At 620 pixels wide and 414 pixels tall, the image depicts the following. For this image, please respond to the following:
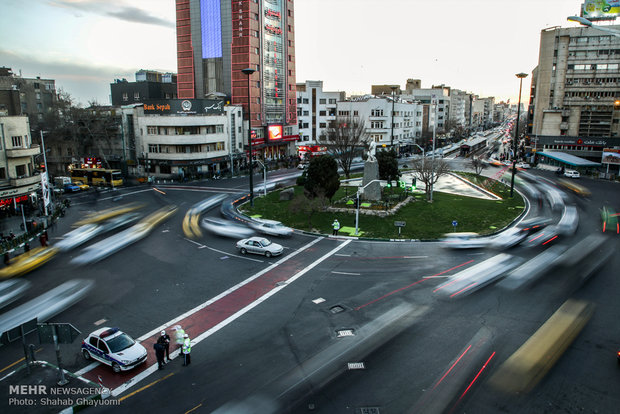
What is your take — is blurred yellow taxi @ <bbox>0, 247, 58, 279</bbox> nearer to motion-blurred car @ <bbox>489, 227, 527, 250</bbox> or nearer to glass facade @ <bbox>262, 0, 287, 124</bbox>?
motion-blurred car @ <bbox>489, 227, 527, 250</bbox>

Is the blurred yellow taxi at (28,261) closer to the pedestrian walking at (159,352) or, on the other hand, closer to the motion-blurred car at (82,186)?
the pedestrian walking at (159,352)

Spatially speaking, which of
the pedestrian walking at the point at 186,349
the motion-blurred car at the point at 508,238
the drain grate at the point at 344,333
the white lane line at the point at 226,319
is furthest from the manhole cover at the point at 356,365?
the motion-blurred car at the point at 508,238

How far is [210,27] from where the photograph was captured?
81.1 m

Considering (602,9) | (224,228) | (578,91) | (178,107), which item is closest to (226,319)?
(224,228)

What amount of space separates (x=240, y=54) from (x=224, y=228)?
54.3 m

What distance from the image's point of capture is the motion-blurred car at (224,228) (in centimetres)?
3556

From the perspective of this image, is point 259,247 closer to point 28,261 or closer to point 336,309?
point 336,309

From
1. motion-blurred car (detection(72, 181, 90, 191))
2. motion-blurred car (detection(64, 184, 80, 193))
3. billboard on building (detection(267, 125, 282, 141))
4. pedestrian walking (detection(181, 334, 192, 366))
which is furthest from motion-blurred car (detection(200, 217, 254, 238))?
billboard on building (detection(267, 125, 282, 141))

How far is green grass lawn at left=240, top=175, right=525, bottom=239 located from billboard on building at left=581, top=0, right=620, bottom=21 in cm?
4855

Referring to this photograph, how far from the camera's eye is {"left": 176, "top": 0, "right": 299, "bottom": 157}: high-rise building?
80.0 meters

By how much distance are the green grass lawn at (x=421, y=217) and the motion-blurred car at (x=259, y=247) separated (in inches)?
283

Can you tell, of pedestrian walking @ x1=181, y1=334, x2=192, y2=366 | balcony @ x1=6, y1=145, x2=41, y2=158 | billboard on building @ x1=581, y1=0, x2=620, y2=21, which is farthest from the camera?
billboard on building @ x1=581, y1=0, x2=620, y2=21

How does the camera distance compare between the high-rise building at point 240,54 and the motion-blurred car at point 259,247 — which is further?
the high-rise building at point 240,54

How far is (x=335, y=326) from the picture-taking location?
19109mm
